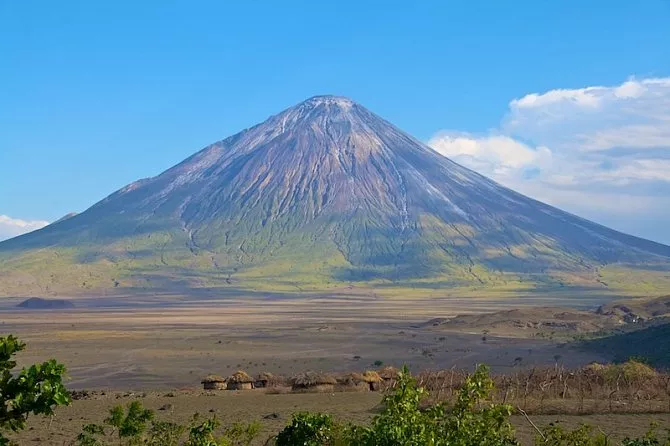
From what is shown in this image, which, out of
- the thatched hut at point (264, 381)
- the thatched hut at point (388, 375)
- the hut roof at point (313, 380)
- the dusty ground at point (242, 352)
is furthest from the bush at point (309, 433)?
the thatched hut at point (264, 381)

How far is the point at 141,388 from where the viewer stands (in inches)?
1240

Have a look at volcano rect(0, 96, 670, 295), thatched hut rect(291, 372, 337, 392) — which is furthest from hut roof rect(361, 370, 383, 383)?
volcano rect(0, 96, 670, 295)

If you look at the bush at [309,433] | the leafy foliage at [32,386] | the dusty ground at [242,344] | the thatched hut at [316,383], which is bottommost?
the dusty ground at [242,344]

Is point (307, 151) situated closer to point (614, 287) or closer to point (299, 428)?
point (614, 287)

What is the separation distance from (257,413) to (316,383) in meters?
4.75

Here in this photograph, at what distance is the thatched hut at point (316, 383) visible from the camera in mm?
25344

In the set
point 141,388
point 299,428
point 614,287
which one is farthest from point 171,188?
point 299,428

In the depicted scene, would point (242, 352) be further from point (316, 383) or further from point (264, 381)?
point (316, 383)

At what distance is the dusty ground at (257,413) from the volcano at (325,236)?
10281 centimetres

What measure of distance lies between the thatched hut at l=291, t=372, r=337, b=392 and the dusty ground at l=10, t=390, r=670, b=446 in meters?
0.90

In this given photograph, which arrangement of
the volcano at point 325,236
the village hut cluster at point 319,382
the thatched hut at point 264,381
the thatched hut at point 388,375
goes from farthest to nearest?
the volcano at point 325,236 → the thatched hut at point 264,381 → the thatched hut at point 388,375 → the village hut cluster at point 319,382

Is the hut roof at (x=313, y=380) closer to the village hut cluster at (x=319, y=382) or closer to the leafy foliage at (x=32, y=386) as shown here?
the village hut cluster at (x=319, y=382)

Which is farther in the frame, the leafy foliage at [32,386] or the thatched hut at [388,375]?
the thatched hut at [388,375]

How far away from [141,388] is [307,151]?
161799 millimetres
